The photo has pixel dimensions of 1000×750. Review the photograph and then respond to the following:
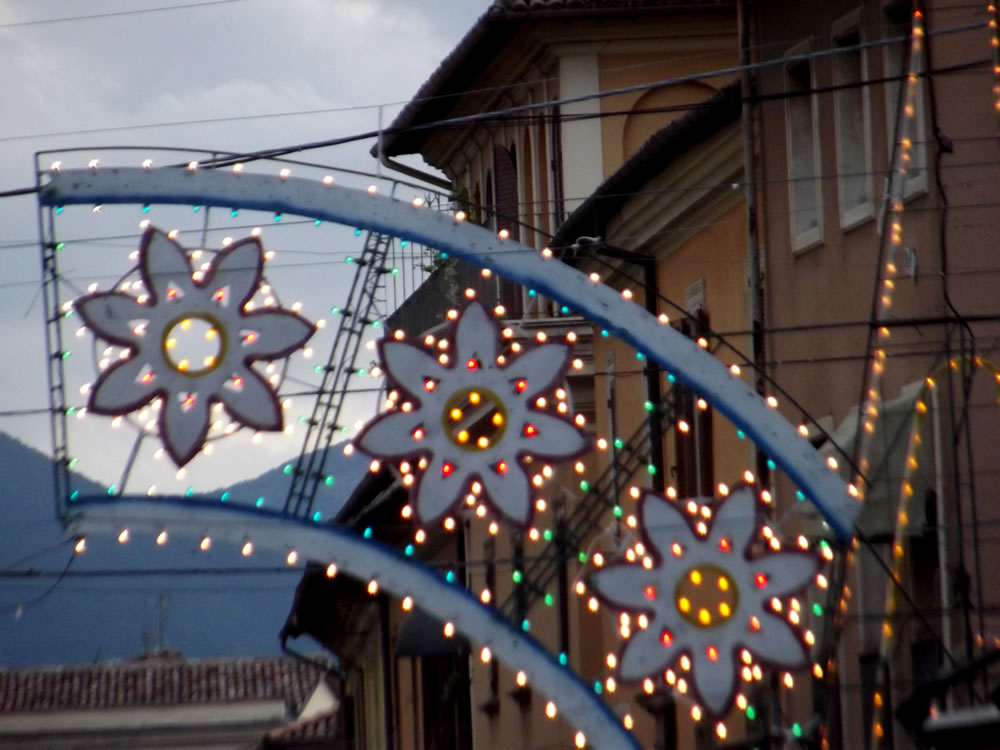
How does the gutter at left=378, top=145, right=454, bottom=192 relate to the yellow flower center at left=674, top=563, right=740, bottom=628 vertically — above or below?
above

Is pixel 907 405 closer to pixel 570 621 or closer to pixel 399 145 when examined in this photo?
pixel 570 621

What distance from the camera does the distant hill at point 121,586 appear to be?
50.0 ft

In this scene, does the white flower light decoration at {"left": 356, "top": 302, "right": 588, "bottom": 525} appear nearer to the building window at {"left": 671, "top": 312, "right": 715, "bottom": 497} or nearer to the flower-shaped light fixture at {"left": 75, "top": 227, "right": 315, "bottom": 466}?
the flower-shaped light fixture at {"left": 75, "top": 227, "right": 315, "bottom": 466}

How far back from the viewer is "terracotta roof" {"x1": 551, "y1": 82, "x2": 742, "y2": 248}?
18312mm

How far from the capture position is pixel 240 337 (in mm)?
13180

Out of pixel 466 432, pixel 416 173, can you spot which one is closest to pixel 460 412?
pixel 466 432

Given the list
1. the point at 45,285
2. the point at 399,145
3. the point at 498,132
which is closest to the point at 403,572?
the point at 45,285

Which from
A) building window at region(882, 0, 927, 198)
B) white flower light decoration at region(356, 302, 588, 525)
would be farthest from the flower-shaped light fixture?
building window at region(882, 0, 927, 198)

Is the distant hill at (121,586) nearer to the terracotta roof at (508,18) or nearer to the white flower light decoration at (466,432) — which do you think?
the white flower light decoration at (466,432)

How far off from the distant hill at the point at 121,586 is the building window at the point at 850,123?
13.8 ft

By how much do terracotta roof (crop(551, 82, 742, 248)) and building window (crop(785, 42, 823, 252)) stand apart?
45 centimetres

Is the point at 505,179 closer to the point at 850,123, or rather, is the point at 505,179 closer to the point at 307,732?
the point at 850,123

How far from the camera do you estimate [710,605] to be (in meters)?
12.9

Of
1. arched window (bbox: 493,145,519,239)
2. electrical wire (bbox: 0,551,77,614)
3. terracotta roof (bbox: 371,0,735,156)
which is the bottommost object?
electrical wire (bbox: 0,551,77,614)
